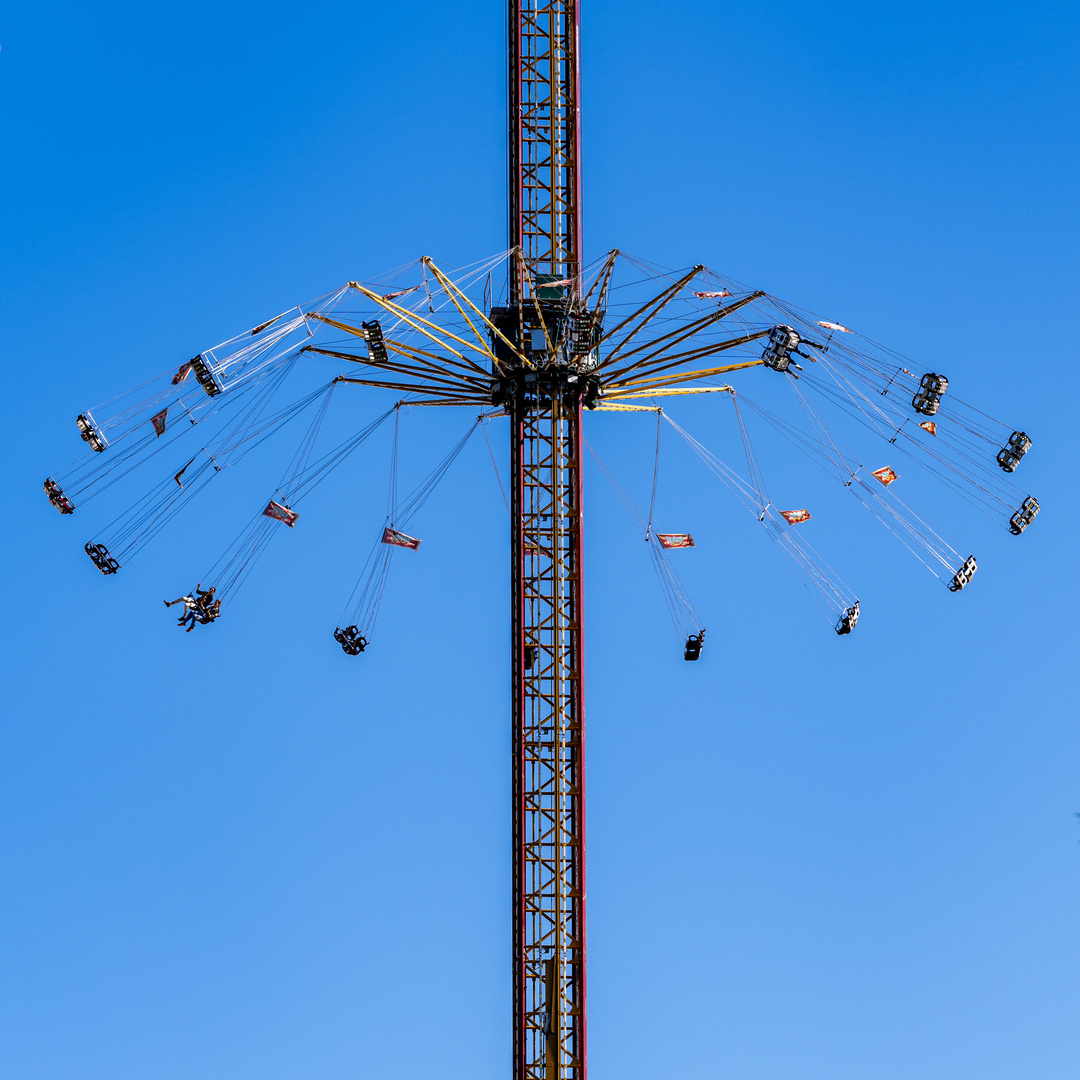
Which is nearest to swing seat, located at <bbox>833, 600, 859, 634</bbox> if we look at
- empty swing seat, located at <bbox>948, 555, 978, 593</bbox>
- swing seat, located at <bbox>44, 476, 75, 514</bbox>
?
empty swing seat, located at <bbox>948, 555, 978, 593</bbox>

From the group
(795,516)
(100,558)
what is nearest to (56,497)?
(100,558)

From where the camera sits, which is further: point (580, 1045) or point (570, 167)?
point (570, 167)

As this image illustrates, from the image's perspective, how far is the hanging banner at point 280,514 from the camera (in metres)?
54.5

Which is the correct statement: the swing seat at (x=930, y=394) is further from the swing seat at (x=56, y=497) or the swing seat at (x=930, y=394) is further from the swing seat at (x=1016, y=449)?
the swing seat at (x=56, y=497)

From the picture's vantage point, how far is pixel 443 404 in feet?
182

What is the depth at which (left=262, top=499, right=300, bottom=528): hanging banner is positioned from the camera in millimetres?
54531

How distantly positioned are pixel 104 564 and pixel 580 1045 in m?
20.8

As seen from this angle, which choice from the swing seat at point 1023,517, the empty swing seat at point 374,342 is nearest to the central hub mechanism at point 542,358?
the empty swing seat at point 374,342

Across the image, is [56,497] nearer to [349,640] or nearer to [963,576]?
[349,640]

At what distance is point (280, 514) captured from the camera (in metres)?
54.7

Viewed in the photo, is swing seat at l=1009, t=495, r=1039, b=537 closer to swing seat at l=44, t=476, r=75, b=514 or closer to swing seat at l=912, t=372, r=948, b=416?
swing seat at l=912, t=372, r=948, b=416

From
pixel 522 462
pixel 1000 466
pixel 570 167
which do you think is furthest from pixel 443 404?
pixel 1000 466

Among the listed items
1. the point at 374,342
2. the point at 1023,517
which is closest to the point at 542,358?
the point at 374,342

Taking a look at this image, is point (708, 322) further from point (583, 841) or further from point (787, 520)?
point (583, 841)
